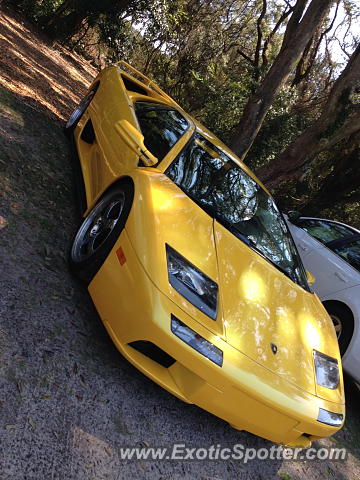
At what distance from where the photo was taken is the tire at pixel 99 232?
2.59 metres

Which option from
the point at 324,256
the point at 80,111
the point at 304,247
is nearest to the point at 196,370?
the point at 324,256

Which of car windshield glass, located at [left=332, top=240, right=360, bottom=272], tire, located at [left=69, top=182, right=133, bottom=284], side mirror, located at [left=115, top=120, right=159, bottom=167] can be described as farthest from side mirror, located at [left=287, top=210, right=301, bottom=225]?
tire, located at [left=69, top=182, right=133, bottom=284]

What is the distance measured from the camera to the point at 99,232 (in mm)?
2871

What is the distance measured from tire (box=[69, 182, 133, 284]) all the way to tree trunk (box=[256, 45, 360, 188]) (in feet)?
16.6

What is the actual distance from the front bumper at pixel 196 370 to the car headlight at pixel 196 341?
0.08ft

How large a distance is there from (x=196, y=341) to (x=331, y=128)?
617cm

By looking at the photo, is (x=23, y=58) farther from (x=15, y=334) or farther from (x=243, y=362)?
(x=243, y=362)

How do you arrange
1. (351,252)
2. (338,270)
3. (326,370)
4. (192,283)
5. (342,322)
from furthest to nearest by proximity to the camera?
(351,252) < (338,270) < (342,322) < (326,370) < (192,283)

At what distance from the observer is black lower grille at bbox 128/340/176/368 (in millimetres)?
2260

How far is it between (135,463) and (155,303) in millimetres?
837

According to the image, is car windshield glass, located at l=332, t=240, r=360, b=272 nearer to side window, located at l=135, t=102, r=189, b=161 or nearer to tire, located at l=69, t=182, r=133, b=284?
side window, located at l=135, t=102, r=189, b=161

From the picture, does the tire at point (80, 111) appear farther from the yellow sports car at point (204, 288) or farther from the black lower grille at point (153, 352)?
the black lower grille at point (153, 352)

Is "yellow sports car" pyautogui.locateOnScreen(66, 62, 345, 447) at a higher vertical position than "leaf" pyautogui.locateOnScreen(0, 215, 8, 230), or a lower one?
higher

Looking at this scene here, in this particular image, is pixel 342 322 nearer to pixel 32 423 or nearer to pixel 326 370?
pixel 326 370
